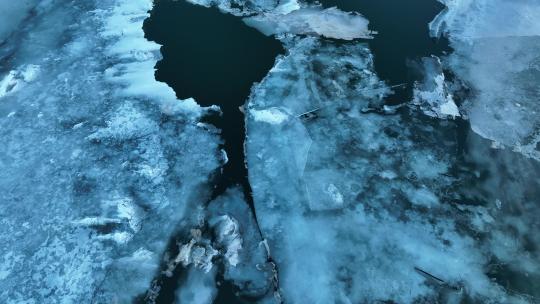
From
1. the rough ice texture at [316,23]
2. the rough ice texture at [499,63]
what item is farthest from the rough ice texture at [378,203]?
the rough ice texture at [316,23]

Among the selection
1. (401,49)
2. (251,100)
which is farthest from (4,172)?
(401,49)

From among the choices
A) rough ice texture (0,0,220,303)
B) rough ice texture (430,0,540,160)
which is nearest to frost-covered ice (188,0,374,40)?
rough ice texture (430,0,540,160)

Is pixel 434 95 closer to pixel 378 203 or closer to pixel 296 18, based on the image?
pixel 378 203

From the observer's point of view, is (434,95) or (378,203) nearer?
(378,203)

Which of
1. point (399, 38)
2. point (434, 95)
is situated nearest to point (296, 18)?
point (399, 38)

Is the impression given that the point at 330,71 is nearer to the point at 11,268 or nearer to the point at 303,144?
the point at 303,144
